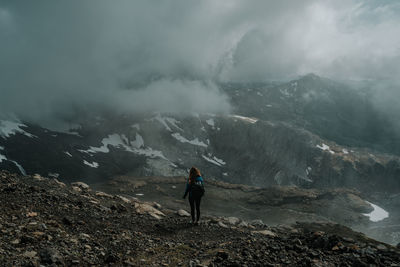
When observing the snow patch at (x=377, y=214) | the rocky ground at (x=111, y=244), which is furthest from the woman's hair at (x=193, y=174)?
the snow patch at (x=377, y=214)

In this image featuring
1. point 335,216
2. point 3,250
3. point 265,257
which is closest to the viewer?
point 3,250

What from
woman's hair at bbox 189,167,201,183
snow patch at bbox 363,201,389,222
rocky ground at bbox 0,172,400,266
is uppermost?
snow patch at bbox 363,201,389,222

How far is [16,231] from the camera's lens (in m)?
10.4

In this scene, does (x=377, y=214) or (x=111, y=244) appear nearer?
(x=111, y=244)

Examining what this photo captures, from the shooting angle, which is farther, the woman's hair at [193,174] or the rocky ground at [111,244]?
the woman's hair at [193,174]

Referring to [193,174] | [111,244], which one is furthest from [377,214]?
[111,244]

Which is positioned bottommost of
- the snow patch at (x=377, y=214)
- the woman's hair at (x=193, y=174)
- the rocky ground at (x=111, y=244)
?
the rocky ground at (x=111, y=244)

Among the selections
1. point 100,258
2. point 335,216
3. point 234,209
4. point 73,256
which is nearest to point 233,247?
point 100,258

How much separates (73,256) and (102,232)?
3663mm

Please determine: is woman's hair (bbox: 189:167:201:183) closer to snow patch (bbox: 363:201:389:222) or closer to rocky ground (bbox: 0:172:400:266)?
rocky ground (bbox: 0:172:400:266)

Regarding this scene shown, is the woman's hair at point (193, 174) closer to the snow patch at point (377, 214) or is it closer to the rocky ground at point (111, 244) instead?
the rocky ground at point (111, 244)

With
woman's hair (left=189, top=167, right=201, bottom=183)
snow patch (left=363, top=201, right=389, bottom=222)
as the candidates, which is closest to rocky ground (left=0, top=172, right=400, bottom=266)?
woman's hair (left=189, top=167, right=201, bottom=183)

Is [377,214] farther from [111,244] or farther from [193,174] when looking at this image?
[111,244]

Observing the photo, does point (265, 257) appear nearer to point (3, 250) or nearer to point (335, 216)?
point (3, 250)
